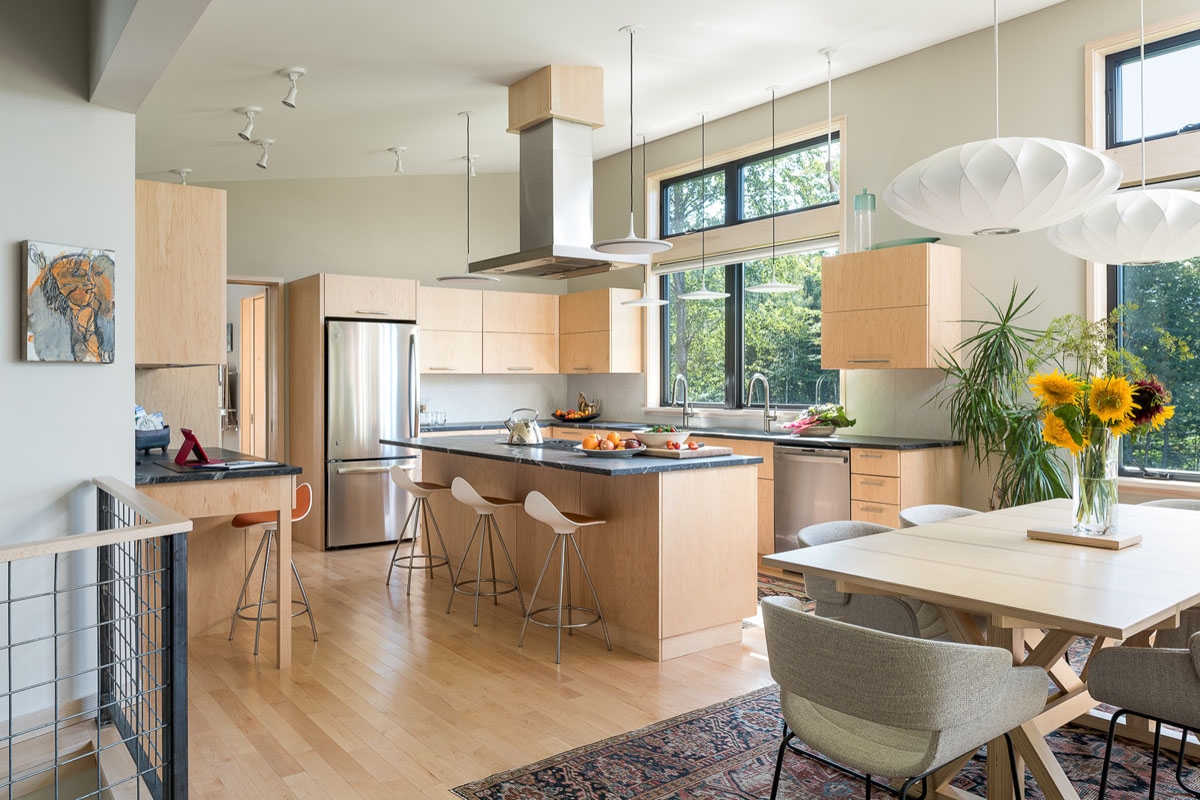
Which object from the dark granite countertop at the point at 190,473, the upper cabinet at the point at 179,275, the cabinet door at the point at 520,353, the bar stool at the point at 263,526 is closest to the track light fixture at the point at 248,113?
the upper cabinet at the point at 179,275

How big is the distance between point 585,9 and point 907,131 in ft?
7.85

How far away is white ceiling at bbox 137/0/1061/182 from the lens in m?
4.12

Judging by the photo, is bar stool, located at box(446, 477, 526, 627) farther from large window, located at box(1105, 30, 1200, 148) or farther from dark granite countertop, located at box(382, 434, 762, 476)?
large window, located at box(1105, 30, 1200, 148)

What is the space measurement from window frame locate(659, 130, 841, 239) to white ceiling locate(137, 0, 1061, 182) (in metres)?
0.40

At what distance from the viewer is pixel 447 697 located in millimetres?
3312

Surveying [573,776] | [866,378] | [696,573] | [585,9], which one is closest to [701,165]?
[866,378]

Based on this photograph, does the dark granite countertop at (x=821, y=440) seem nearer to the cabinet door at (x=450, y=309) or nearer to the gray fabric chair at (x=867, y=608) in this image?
the cabinet door at (x=450, y=309)

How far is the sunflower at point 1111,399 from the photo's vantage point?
2400 millimetres

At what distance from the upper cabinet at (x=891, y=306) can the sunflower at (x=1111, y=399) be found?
8.28ft

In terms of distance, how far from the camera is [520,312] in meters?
7.75

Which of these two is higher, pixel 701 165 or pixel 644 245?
pixel 701 165

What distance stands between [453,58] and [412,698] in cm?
341

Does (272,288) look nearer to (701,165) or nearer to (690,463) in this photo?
(701,165)

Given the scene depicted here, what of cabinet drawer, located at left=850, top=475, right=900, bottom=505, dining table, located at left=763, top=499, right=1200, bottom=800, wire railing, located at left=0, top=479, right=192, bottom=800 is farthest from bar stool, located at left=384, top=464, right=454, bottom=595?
dining table, located at left=763, top=499, right=1200, bottom=800
